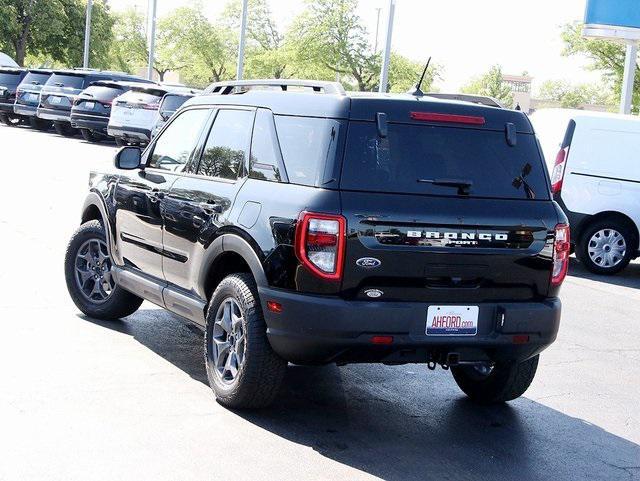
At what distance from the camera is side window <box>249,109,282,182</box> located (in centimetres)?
573

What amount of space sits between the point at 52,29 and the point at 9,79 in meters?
29.6

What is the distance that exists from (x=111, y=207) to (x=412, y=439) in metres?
3.14

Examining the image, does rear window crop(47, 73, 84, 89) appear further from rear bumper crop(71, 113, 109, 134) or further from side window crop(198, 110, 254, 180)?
side window crop(198, 110, 254, 180)

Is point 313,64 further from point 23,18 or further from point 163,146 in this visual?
point 163,146

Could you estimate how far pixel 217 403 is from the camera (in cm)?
592

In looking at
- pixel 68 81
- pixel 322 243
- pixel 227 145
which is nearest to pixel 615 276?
pixel 227 145

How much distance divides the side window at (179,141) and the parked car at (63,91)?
24.1m

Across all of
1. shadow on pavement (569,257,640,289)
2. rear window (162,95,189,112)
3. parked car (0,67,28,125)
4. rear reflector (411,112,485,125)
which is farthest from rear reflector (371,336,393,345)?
parked car (0,67,28,125)

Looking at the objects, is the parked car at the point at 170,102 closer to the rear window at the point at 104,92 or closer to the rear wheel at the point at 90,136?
the rear window at the point at 104,92

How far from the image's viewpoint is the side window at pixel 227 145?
20.1 ft

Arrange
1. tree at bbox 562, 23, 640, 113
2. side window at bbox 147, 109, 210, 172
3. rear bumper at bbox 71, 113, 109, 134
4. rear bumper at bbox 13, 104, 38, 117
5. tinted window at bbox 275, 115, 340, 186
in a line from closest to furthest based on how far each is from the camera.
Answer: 1. tinted window at bbox 275, 115, 340, 186
2. side window at bbox 147, 109, 210, 172
3. rear bumper at bbox 71, 113, 109, 134
4. rear bumper at bbox 13, 104, 38, 117
5. tree at bbox 562, 23, 640, 113

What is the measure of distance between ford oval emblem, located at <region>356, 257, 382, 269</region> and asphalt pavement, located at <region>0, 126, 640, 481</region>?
0.95 metres

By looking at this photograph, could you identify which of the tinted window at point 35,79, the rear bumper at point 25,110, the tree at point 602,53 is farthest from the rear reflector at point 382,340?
the tree at point 602,53

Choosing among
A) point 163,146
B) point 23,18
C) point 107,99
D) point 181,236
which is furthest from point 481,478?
point 23,18
